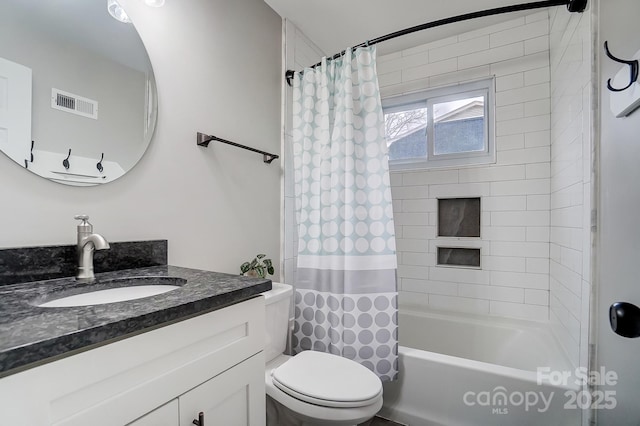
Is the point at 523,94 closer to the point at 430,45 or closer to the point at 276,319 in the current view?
Answer: the point at 430,45

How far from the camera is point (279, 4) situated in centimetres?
183

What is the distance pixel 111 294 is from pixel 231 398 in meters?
0.51

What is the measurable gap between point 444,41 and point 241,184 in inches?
77.7

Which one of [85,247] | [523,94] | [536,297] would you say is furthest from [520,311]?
[85,247]

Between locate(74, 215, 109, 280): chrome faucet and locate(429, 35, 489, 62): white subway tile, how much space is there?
2.52m

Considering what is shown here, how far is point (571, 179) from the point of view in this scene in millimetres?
1476

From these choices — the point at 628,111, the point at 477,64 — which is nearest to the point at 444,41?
the point at 477,64

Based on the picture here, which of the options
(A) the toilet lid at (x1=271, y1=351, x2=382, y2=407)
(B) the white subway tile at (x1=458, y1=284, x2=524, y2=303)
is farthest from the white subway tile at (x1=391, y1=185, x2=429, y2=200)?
(A) the toilet lid at (x1=271, y1=351, x2=382, y2=407)

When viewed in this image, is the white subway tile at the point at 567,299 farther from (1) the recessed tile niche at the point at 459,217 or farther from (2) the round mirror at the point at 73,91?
(2) the round mirror at the point at 73,91

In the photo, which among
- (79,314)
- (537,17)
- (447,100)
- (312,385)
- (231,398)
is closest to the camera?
(79,314)

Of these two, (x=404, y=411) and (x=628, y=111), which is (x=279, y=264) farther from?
(x=628, y=111)

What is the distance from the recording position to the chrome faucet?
90cm

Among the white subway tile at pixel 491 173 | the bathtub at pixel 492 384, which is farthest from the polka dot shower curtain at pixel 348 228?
the white subway tile at pixel 491 173

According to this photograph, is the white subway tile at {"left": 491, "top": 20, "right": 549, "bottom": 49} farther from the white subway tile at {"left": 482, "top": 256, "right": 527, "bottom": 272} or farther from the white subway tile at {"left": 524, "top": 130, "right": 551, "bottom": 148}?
the white subway tile at {"left": 482, "top": 256, "right": 527, "bottom": 272}
